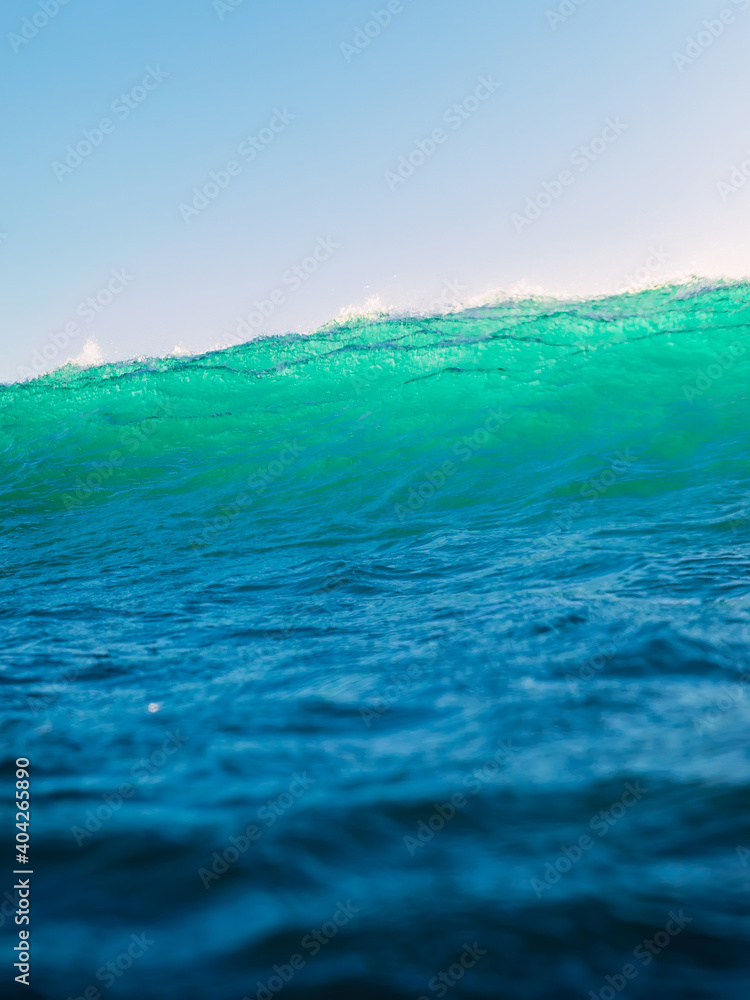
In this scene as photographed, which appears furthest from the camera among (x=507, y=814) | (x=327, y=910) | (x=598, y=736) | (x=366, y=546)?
(x=366, y=546)

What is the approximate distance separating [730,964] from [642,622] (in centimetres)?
204

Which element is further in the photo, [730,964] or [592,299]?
[592,299]

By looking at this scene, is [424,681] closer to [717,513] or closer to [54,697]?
[54,697]

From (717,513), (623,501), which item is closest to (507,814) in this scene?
(717,513)

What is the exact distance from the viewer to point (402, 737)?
2.69 meters

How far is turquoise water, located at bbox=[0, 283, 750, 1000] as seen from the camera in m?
1.70

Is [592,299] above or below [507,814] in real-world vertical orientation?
above

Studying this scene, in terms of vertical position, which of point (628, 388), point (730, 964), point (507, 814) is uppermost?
point (628, 388)

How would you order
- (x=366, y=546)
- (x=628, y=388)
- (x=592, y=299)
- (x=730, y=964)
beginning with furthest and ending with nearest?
(x=592, y=299) → (x=628, y=388) → (x=366, y=546) → (x=730, y=964)

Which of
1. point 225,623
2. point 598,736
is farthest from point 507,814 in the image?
point 225,623

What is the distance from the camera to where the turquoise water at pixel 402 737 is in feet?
5.57

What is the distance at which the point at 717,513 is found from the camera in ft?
18.4

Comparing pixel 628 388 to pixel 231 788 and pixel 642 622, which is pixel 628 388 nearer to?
pixel 642 622

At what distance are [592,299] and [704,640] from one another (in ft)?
45.1
